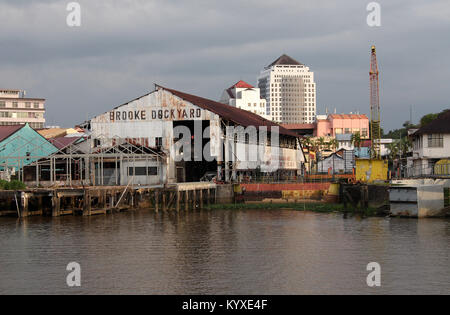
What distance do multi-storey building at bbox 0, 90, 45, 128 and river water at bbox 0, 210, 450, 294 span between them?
62956mm

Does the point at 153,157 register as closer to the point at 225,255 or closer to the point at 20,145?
the point at 20,145

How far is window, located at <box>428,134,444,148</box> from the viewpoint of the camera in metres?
57.0

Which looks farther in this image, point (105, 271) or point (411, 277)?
point (105, 271)

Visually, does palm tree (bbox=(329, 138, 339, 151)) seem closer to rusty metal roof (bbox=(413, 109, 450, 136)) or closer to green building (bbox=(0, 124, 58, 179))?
rusty metal roof (bbox=(413, 109, 450, 136))

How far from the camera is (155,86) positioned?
56969 millimetres

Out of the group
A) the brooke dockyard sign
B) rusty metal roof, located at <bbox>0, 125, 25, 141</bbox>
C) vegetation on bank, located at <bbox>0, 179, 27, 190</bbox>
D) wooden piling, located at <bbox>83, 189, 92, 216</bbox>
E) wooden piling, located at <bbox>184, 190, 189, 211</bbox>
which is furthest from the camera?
rusty metal roof, located at <bbox>0, 125, 25, 141</bbox>

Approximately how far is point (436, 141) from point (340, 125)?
10063cm

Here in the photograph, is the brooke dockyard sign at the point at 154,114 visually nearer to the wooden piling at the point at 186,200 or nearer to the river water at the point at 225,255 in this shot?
the wooden piling at the point at 186,200

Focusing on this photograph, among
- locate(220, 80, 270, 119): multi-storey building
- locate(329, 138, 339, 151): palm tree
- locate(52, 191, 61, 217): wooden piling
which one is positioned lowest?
locate(52, 191, 61, 217): wooden piling

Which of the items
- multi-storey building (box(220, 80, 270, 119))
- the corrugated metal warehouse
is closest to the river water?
the corrugated metal warehouse

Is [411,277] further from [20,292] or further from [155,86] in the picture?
[155,86]

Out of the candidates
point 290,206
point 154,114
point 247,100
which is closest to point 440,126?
point 290,206
